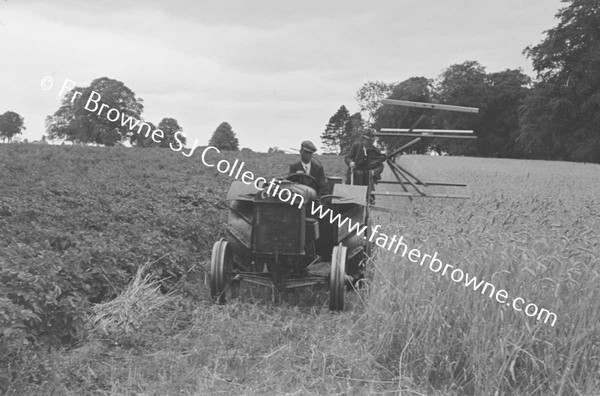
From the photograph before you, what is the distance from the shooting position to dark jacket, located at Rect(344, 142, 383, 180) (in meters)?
12.5

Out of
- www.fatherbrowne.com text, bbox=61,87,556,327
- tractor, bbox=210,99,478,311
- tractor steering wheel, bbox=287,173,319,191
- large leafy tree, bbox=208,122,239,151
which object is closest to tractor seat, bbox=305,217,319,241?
tractor, bbox=210,99,478,311

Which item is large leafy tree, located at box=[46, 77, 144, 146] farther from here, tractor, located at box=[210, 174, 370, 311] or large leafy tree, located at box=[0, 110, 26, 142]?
tractor, located at box=[210, 174, 370, 311]

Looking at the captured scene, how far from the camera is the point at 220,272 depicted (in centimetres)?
646

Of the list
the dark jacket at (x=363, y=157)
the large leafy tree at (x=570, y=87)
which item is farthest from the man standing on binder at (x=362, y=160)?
the large leafy tree at (x=570, y=87)

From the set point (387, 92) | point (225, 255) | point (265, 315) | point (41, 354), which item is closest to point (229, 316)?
point (265, 315)

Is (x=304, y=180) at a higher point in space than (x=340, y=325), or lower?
higher

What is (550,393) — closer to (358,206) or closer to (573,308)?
(573,308)

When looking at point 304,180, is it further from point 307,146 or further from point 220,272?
point 220,272

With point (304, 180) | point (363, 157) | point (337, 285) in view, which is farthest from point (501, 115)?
point (337, 285)

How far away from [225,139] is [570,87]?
34.8 m

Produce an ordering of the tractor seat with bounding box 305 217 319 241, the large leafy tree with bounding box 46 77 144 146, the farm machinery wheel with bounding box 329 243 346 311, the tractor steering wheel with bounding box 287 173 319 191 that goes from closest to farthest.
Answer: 1. the farm machinery wheel with bounding box 329 243 346 311
2. the tractor seat with bounding box 305 217 319 241
3. the tractor steering wheel with bounding box 287 173 319 191
4. the large leafy tree with bounding box 46 77 144 146

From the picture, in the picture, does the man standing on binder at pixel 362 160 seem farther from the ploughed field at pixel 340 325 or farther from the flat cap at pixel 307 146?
the ploughed field at pixel 340 325

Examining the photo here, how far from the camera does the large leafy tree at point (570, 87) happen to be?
38969mm

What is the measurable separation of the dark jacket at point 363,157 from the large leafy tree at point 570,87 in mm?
30654
